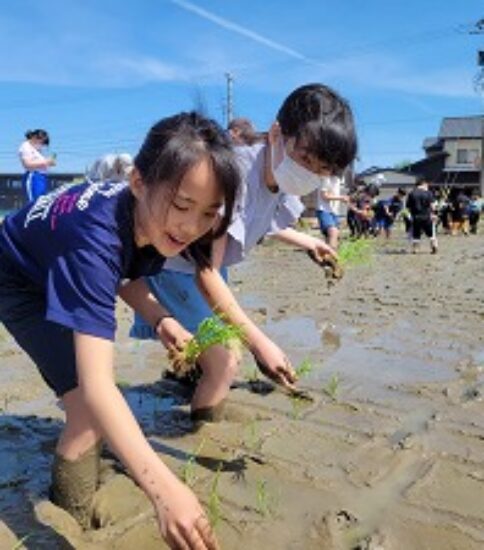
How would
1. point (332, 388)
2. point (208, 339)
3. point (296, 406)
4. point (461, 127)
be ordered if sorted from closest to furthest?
1. point (208, 339)
2. point (296, 406)
3. point (332, 388)
4. point (461, 127)

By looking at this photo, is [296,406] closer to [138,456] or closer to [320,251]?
[320,251]

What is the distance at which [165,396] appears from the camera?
12.8 feet

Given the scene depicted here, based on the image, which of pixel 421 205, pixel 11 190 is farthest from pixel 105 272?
pixel 11 190

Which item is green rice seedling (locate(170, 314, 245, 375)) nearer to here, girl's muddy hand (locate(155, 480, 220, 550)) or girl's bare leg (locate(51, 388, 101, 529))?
girl's bare leg (locate(51, 388, 101, 529))

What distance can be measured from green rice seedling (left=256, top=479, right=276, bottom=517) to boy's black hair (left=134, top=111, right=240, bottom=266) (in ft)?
3.33

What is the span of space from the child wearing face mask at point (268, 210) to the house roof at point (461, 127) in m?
57.0

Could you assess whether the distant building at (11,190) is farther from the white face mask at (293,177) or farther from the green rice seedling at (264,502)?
the green rice seedling at (264,502)

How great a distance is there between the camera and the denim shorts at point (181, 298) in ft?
10.9

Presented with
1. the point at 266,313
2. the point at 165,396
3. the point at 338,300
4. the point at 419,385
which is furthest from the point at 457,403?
the point at 338,300

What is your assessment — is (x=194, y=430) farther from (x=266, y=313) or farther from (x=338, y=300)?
(x=338, y=300)

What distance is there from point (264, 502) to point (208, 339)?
605 mm

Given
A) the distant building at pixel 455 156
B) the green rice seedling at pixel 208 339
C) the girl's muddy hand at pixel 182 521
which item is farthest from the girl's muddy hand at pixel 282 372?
the distant building at pixel 455 156

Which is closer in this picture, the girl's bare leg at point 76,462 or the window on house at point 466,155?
the girl's bare leg at point 76,462

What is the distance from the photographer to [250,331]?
8.32 ft
